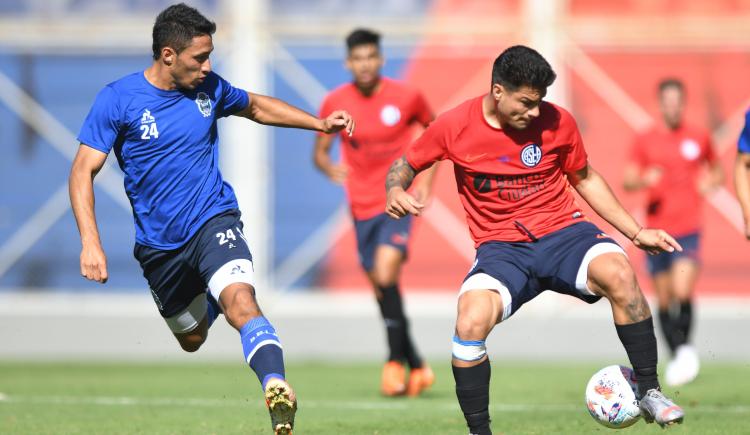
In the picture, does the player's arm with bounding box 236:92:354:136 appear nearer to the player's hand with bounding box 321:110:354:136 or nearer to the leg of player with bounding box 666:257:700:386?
the player's hand with bounding box 321:110:354:136

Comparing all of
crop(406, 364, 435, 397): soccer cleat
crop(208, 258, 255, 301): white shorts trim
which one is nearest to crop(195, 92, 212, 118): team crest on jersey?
crop(208, 258, 255, 301): white shorts trim

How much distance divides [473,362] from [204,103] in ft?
6.78

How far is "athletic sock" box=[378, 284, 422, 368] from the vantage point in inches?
396

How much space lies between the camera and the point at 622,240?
16422 millimetres

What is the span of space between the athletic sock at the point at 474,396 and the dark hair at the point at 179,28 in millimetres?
2202

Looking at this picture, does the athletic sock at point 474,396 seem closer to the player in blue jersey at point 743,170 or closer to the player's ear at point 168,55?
the player's ear at point 168,55

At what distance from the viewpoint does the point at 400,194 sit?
6.65 meters

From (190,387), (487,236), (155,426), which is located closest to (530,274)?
(487,236)

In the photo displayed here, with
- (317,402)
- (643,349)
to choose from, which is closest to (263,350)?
(643,349)

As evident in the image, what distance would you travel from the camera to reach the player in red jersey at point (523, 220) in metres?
6.47

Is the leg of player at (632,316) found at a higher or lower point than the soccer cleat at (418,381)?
higher

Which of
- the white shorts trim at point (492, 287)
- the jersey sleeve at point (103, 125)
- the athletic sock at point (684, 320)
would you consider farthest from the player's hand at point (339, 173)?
the white shorts trim at point (492, 287)

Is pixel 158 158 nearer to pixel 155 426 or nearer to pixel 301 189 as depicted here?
pixel 155 426

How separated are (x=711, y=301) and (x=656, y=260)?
4388 mm
